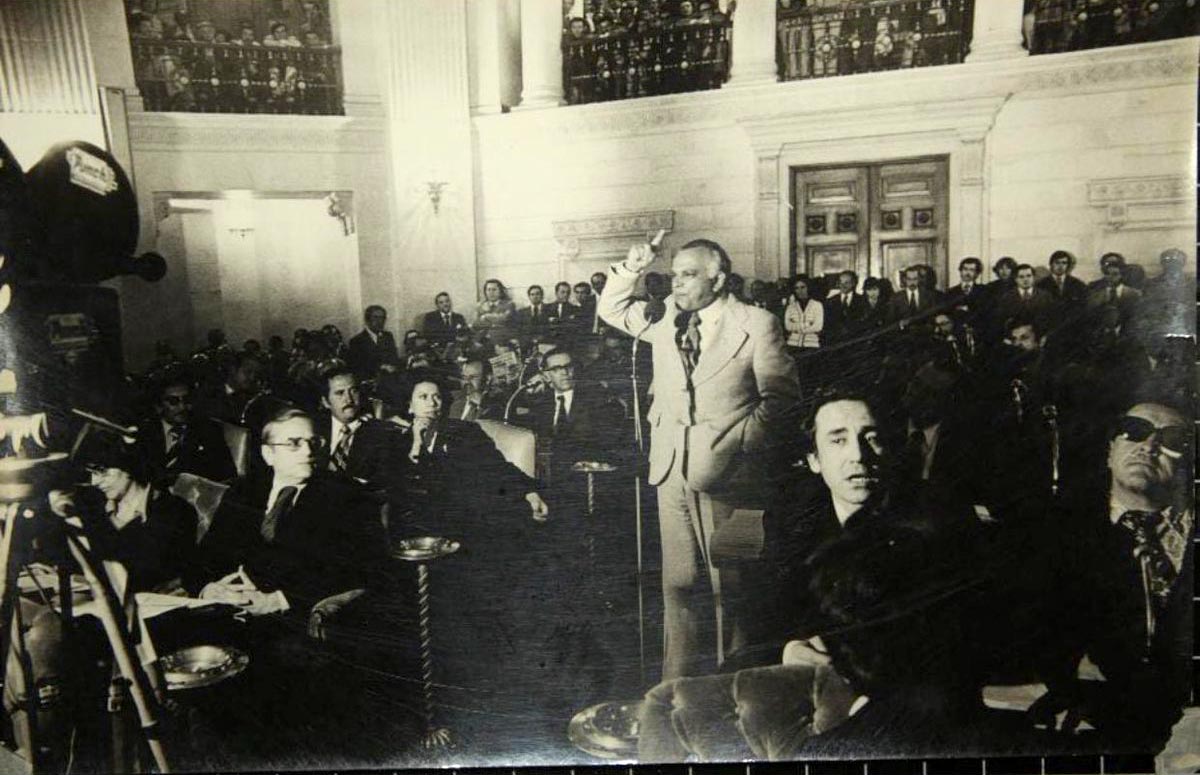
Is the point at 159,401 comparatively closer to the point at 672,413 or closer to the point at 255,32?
the point at 255,32

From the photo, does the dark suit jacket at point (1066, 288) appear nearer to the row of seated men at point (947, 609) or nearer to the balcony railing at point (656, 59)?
the row of seated men at point (947, 609)

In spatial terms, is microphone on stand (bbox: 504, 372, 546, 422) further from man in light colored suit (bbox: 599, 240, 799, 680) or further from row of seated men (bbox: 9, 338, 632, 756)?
man in light colored suit (bbox: 599, 240, 799, 680)

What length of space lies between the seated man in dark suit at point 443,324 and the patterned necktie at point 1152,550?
181 cm

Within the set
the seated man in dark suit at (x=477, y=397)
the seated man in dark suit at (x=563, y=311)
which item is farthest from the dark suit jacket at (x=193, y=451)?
the seated man in dark suit at (x=563, y=311)

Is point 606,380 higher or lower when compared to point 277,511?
higher

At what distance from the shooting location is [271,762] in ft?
8.23

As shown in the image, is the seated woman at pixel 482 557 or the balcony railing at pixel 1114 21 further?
the seated woman at pixel 482 557

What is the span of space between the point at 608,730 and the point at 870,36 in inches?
77.2

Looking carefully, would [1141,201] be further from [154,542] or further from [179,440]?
[154,542]

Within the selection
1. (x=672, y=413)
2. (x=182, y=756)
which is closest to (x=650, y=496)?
(x=672, y=413)

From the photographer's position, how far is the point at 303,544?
243 centimetres

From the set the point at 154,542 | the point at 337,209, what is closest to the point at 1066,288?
the point at 337,209

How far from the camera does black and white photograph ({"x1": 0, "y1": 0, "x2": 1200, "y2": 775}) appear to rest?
226 centimetres

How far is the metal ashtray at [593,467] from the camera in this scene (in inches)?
92.6
